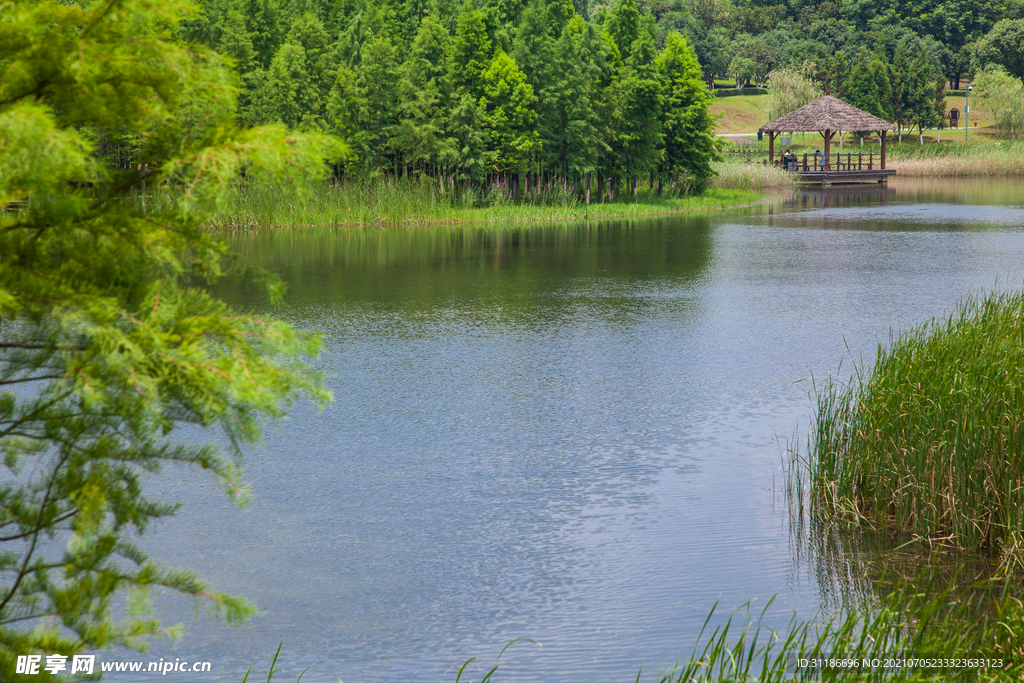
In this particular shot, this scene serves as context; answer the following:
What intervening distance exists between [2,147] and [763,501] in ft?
19.0

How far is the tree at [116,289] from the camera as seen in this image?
2461mm

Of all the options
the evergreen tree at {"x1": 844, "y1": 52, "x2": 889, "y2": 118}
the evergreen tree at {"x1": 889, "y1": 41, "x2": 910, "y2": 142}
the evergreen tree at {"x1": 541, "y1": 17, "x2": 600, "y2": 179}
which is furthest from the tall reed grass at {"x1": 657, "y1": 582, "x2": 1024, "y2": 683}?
the evergreen tree at {"x1": 889, "y1": 41, "x2": 910, "y2": 142}

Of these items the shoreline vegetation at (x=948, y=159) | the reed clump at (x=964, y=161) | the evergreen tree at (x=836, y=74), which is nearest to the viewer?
the shoreline vegetation at (x=948, y=159)

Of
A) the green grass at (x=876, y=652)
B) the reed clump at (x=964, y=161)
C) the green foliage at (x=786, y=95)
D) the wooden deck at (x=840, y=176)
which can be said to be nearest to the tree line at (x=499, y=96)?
the wooden deck at (x=840, y=176)

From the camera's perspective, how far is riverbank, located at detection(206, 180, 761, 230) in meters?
27.7

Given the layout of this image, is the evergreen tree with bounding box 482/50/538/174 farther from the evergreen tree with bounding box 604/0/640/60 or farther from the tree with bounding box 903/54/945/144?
the tree with bounding box 903/54/945/144

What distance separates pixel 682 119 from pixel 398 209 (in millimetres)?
13288

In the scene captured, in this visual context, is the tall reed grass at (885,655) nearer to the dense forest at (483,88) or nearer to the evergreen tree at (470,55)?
the dense forest at (483,88)

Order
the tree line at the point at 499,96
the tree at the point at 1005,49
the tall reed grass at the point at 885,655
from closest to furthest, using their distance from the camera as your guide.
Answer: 1. the tall reed grass at the point at 885,655
2. the tree line at the point at 499,96
3. the tree at the point at 1005,49

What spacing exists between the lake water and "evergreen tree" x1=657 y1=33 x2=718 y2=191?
20572 millimetres

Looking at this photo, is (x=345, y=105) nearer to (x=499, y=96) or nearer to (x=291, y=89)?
(x=291, y=89)

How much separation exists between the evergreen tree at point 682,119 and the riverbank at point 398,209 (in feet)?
9.54

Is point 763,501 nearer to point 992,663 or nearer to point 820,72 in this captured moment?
point 992,663

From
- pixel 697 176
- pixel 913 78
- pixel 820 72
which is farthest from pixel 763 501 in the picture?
pixel 820 72
